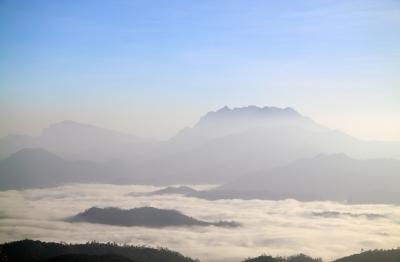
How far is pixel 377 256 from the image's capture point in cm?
5588

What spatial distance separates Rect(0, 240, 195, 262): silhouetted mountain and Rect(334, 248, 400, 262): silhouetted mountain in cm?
2357

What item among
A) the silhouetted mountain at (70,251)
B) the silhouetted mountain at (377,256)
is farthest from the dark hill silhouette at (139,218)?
the silhouetted mountain at (377,256)

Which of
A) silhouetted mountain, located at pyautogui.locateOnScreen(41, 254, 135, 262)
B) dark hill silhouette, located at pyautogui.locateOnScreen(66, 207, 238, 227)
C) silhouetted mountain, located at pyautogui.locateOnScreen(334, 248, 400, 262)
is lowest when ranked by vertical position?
silhouetted mountain, located at pyautogui.locateOnScreen(41, 254, 135, 262)

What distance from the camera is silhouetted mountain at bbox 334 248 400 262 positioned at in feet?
178

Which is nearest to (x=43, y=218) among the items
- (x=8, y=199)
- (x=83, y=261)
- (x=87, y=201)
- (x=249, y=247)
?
(x=8, y=199)

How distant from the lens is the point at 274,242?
136m

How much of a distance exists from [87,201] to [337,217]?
300 feet

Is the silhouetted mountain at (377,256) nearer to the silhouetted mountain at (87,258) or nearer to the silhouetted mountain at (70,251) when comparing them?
the silhouetted mountain at (70,251)

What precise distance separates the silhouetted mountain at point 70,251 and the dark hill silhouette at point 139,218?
266 ft

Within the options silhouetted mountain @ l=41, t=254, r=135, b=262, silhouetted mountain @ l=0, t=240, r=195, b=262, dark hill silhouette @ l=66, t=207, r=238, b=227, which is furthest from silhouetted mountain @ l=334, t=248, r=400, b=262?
dark hill silhouette @ l=66, t=207, r=238, b=227

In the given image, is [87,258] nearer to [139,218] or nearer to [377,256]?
[377,256]

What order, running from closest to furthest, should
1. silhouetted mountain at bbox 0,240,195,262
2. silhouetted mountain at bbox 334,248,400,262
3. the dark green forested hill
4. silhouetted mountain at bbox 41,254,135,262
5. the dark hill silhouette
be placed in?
1. silhouetted mountain at bbox 41,254,135,262
2. the dark green forested hill
3. silhouetted mountain at bbox 334,248,400,262
4. silhouetted mountain at bbox 0,240,195,262
5. the dark hill silhouette

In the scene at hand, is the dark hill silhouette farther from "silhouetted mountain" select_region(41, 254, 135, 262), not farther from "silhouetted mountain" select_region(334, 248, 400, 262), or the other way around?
"silhouetted mountain" select_region(41, 254, 135, 262)

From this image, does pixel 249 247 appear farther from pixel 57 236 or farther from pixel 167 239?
pixel 57 236
